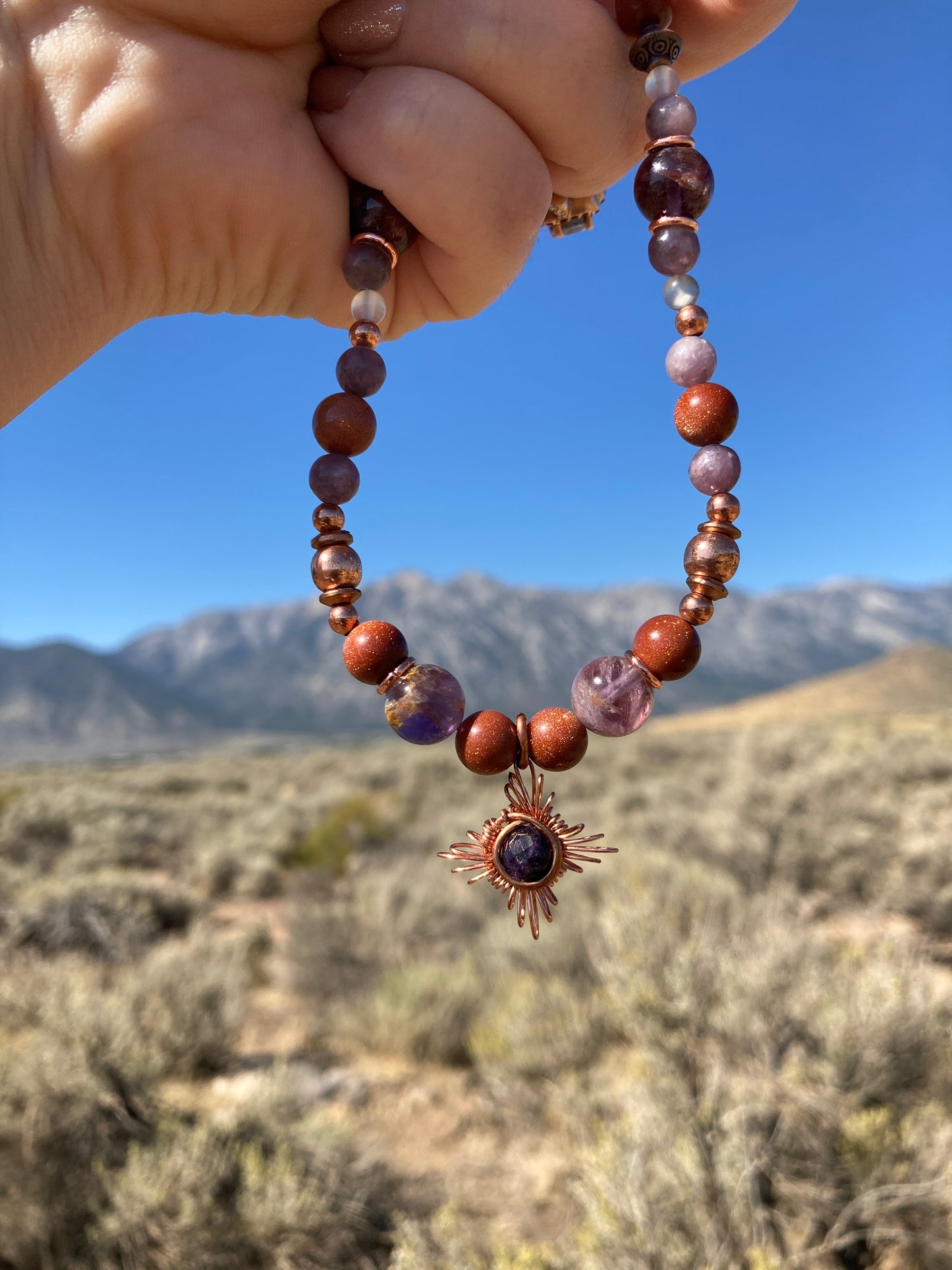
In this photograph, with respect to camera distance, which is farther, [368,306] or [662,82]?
[368,306]

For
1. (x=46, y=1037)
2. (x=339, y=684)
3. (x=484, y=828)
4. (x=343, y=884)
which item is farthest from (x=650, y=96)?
(x=339, y=684)

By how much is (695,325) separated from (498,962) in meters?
4.77

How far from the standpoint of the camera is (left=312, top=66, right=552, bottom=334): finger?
111 centimetres

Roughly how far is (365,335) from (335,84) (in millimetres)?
421

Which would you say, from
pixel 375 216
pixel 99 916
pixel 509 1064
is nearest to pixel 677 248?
pixel 375 216

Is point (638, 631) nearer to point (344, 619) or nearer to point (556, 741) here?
point (556, 741)

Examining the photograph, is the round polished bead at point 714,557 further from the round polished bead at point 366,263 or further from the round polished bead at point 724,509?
the round polished bead at point 366,263

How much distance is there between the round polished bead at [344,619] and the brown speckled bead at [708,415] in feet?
2.64

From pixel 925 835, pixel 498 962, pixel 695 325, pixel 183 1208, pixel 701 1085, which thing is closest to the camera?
pixel 695 325

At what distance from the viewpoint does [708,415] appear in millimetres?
1403

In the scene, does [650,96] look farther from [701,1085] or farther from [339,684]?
[339,684]

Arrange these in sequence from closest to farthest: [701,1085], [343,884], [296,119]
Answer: [296,119], [701,1085], [343,884]

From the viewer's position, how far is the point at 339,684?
192000mm

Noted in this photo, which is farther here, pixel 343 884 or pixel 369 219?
pixel 343 884
